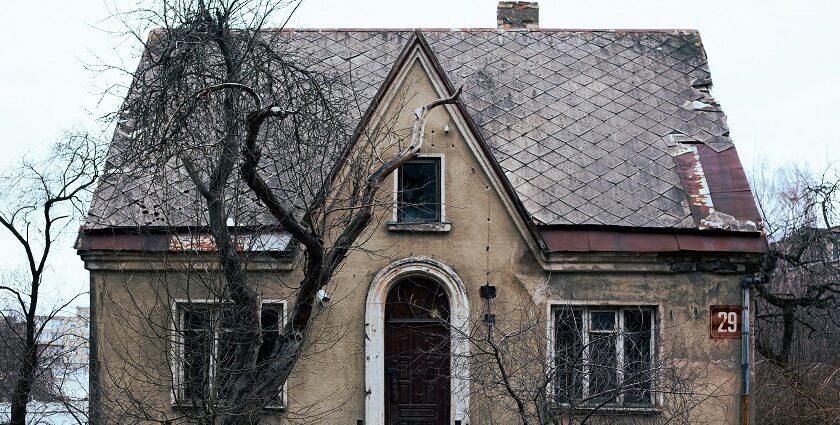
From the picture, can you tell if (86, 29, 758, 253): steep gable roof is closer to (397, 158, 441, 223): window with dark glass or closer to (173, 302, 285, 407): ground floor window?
(397, 158, 441, 223): window with dark glass

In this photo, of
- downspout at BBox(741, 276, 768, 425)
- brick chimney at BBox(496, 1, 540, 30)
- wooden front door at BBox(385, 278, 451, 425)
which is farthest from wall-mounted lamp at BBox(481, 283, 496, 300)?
brick chimney at BBox(496, 1, 540, 30)

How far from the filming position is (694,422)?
15.0 m

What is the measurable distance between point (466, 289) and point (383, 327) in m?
1.24

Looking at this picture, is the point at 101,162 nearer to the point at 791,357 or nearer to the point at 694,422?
the point at 694,422

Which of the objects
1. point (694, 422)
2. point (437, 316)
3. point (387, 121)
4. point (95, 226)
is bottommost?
point (694, 422)

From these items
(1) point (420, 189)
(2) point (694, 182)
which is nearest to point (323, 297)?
(1) point (420, 189)

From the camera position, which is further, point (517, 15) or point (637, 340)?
point (517, 15)

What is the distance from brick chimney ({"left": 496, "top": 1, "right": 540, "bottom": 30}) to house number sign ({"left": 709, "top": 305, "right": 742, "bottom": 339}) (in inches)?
275

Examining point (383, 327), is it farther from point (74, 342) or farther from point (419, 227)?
point (74, 342)

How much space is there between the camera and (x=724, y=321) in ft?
50.2

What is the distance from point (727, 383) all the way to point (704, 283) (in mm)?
1377

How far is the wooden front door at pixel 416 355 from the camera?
15.4 meters

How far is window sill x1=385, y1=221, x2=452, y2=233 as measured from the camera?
15328 millimetres

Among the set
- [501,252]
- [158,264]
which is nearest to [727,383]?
[501,252]
